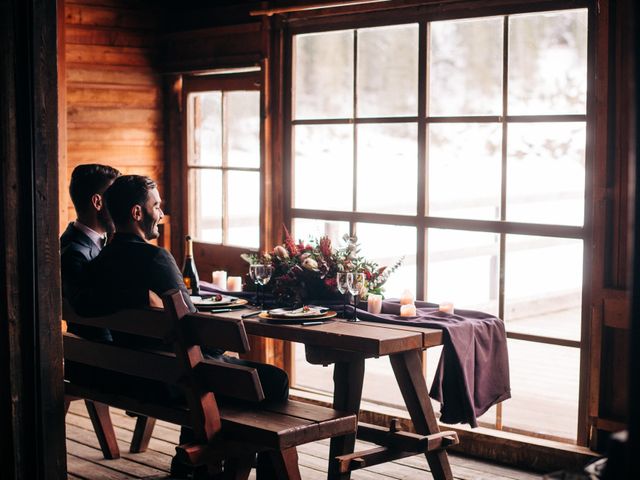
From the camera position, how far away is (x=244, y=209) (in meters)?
5.41

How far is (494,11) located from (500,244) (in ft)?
3.36

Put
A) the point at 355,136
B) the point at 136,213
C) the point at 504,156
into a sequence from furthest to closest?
the point at 355,136 → the point at 504,156 → the point at 136,213

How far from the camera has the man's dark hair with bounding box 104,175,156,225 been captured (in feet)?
11.7

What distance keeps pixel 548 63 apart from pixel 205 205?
7.75 ft

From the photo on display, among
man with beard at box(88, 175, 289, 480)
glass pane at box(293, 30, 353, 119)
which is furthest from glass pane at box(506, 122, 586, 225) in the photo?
man with beard at box(88, 175, 289, 480)

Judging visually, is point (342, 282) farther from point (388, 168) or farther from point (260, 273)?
point (388, 168)

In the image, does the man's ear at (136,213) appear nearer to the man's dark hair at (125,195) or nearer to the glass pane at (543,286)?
the man's dark hair at (125,195)

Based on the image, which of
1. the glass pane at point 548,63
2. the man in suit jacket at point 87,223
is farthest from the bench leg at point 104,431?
the glass pane at point 548,63

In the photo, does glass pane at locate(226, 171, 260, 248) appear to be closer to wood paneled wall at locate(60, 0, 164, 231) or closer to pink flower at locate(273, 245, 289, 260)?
wood paneled wall at locate(60, 0, 164, 231)

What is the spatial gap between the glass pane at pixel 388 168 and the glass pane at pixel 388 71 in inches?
3.8

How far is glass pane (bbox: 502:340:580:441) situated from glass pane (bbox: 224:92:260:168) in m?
1.87

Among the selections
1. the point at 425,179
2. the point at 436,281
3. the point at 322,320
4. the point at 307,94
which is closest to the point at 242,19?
the point at 307,94

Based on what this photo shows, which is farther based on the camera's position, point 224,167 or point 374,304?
point 224,167

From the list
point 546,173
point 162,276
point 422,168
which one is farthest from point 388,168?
point 162,276
